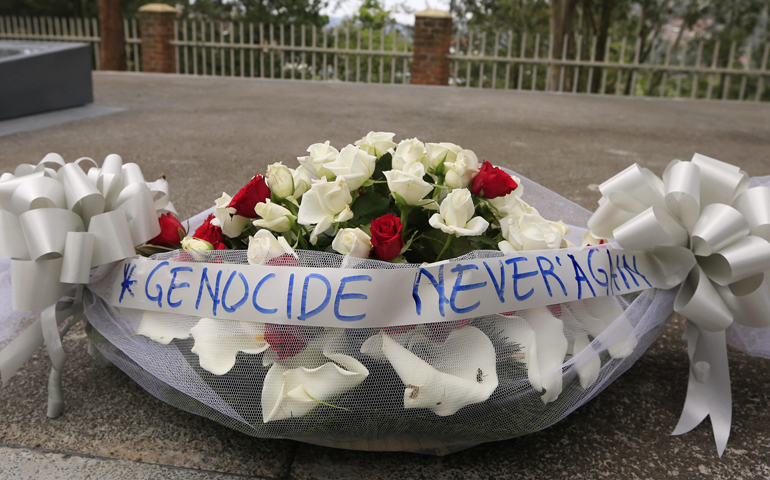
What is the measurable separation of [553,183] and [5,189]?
2741mm

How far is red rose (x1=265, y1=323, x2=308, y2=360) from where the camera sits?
3.19 ft

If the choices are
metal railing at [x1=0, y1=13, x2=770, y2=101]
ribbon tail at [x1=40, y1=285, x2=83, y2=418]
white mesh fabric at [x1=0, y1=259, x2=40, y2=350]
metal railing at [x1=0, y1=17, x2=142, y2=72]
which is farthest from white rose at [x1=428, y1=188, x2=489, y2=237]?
metal railing at [x1=0, y1=17, x2=142, y2=72]

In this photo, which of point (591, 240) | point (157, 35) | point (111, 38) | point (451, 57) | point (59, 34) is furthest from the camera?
point (59, 34)

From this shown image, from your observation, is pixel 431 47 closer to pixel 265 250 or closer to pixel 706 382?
pixel 706 382

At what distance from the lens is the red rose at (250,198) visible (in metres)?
1.08

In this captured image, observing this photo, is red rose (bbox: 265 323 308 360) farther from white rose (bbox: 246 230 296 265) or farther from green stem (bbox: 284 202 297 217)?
green stem (bbox: 284 202 297 217)

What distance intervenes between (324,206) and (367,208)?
0.08 m

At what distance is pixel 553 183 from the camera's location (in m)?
3.33

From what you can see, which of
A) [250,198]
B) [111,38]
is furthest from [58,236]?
[111,38]

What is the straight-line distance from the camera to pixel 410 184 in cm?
102

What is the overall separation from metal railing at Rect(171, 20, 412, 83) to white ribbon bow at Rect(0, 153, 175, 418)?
31.1ft

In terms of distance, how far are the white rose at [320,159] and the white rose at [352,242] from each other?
176 millimetres

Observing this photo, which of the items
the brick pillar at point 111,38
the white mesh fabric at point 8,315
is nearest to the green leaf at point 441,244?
the white mesh fabric at point 8,315

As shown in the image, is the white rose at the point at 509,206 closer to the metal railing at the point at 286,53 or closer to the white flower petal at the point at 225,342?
the white flower petal at the point at 225,342
